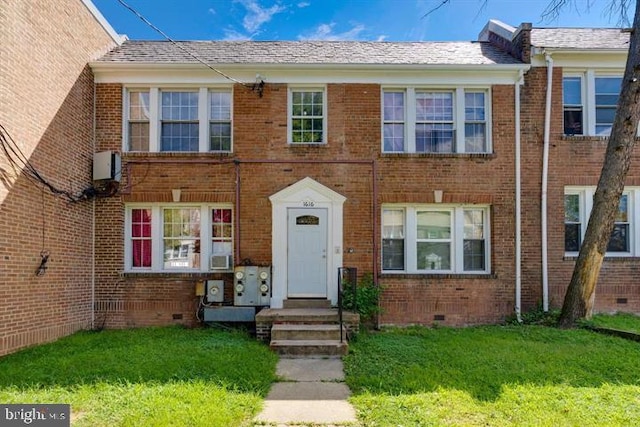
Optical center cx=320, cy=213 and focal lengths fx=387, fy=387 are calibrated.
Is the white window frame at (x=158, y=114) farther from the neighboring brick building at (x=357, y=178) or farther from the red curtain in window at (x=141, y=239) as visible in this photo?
the red curtain in window at (x=141, y=239)

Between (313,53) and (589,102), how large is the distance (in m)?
6.25

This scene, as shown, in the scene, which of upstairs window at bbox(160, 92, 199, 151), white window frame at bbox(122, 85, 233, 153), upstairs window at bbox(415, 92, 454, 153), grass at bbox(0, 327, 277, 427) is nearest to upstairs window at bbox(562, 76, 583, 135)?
upstairs window at bbox(415, 92, 454, 153)

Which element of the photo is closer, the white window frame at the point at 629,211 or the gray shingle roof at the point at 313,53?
the white window frame at the point at 629,211

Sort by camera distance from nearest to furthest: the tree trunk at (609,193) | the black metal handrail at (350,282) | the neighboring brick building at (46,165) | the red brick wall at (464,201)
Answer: the neighboring brick building at (46,165), the tree trunk at (609,193), the black metal handrail at (350,282), the red brick wall at (464,201)

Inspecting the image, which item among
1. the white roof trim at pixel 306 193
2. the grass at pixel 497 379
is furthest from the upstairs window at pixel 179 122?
the grass at pixel 497 379

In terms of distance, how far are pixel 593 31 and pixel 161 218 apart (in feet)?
38.4

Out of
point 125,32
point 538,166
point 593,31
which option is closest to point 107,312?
point 125,32

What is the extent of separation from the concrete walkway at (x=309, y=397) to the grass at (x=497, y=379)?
0.18 metres

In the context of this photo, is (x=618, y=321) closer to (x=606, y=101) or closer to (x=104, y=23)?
(x=606, y=101)

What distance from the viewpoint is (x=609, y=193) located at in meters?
7.23

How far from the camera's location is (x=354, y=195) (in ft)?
27.0

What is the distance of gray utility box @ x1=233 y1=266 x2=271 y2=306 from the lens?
7.80m

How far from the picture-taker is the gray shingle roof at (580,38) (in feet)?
28.8

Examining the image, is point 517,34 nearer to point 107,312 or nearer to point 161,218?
point 161,218
